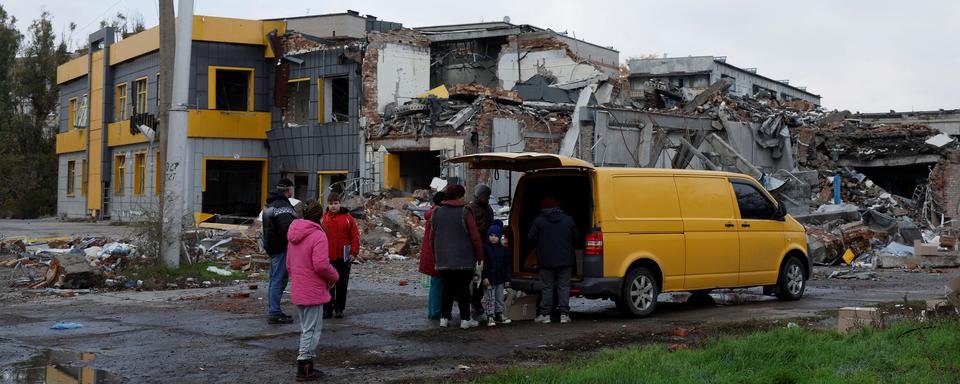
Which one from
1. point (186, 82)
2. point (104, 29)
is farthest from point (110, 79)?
point (186, 82)

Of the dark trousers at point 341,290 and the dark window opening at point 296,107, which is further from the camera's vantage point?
the dark window opening at point 296,107

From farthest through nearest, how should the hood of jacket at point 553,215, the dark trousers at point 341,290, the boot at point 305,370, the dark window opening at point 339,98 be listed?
1. the dark window opening at point 339,98
2. the dark trousers at point 341,290
3. the hood of jacket at point 553,215
4. the boot at point 305,370

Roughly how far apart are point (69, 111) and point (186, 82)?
3293 cm

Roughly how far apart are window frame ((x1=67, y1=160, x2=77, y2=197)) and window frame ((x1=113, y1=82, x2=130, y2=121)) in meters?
6.53

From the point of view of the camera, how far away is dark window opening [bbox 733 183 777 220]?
12633mm

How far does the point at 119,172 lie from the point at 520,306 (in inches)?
1274

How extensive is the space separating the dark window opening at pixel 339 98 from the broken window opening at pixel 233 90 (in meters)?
4.08

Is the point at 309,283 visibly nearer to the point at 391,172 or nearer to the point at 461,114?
the point at 461,114

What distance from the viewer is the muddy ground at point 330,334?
7969mm

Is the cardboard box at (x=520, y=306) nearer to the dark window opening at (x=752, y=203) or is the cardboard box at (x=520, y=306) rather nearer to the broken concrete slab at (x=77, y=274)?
the dark window opening at (x=752, y=203)

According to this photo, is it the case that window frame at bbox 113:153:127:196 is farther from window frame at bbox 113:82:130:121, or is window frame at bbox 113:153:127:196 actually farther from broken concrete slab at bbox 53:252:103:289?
broken concrete slab at bbox 53:252:103:289

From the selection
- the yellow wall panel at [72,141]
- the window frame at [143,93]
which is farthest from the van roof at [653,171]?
the yellow wall panel at [72,141]

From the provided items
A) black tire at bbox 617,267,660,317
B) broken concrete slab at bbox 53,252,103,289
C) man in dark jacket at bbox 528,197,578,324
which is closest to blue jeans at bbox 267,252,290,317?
man in dark jacket at bbox 528,197,578,324

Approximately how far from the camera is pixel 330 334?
10125 millimetres
